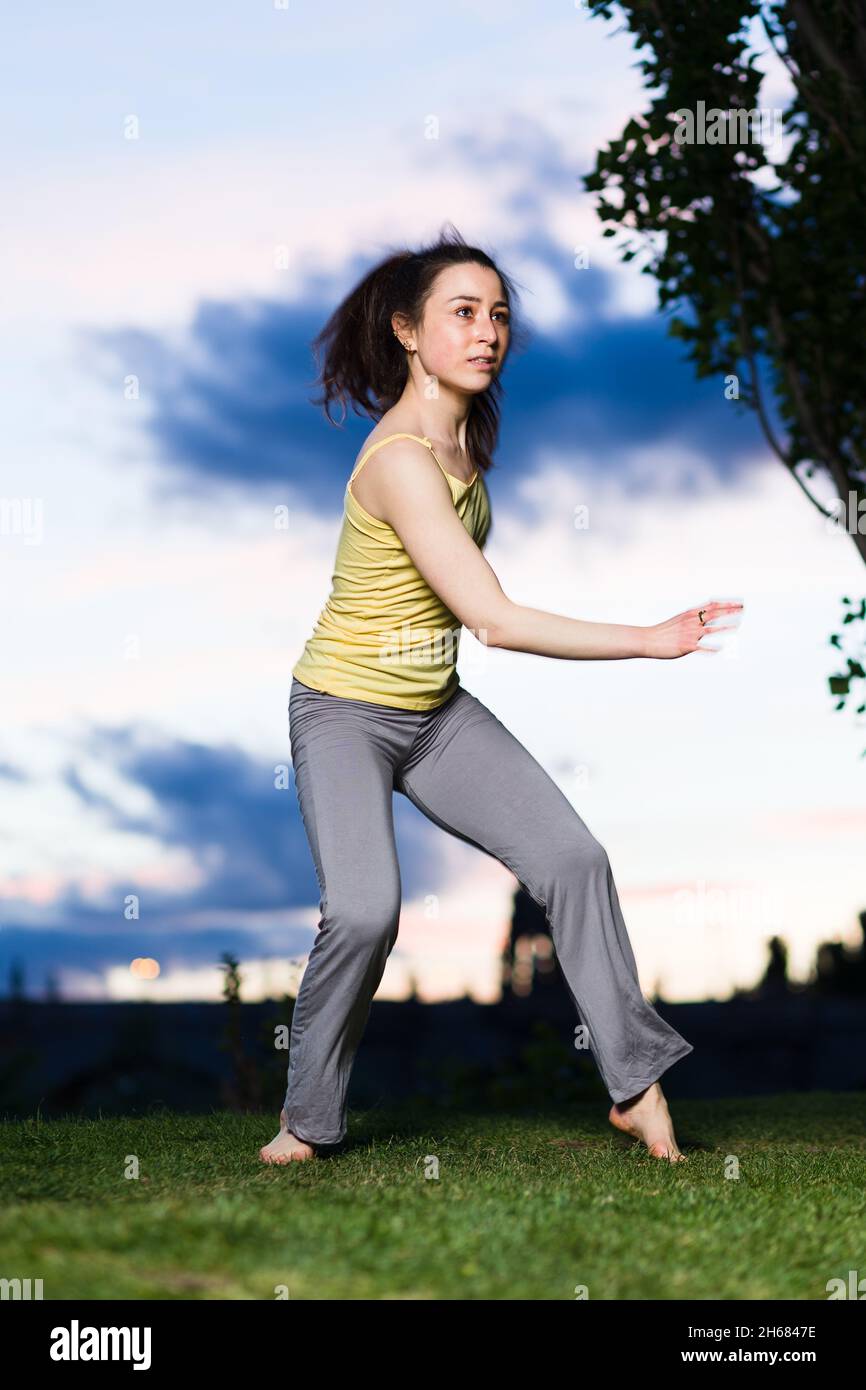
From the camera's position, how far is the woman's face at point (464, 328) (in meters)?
4.58

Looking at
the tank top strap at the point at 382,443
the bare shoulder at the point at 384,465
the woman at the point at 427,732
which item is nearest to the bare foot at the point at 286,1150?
the woman at the point at 427,732

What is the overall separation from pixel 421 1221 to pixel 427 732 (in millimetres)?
1898

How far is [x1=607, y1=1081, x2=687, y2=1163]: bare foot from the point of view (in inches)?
178

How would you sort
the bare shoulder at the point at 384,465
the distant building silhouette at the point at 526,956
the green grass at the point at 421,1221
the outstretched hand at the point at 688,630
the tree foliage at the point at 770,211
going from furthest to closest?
the distant building silhouette at the point at 526,956, the tree foliage at the point at 770,211, the bare shoulder at the point at 384,465, the outstretched hand at the point at 688,630, the green grass at the point at 421,1221

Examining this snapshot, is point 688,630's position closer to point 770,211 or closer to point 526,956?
point 770,211

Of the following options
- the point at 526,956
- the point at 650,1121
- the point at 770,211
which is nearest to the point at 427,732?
the point at 650,1121

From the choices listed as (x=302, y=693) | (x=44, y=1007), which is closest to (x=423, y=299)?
(x=302, y=693)

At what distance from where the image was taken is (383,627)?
181 inches

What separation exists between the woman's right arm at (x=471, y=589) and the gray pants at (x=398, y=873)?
516 millimetres

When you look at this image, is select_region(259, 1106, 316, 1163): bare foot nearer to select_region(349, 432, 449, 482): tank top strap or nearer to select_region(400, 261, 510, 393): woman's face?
select_region(349, 432, 449, 482): tank top strap

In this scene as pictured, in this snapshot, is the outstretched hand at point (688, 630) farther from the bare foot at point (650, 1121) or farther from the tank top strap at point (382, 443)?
the bare foot at point (650, 1121)

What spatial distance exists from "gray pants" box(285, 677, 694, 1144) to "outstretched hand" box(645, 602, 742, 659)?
2.39 feet

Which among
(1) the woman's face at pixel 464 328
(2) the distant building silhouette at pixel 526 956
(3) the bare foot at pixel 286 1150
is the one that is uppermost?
(1) the woman's face at pixel 464 328
